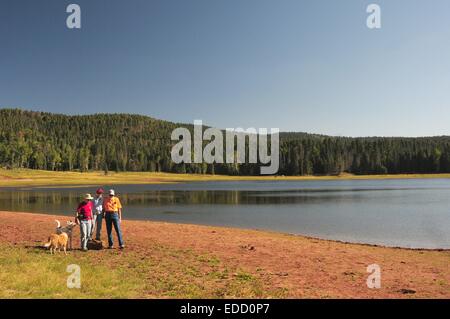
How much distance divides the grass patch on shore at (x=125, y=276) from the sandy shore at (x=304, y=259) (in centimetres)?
60

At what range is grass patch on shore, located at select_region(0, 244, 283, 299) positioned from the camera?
11.1 metres

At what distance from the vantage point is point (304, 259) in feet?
55.4

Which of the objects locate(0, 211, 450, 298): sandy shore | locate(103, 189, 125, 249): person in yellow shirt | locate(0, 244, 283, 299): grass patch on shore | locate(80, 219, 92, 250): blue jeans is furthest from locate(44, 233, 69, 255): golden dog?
locate(103, 189, 125, 249): person in yellow shirt

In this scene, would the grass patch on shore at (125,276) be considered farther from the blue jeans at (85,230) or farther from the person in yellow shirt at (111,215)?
the person in yellow shirt at (111,215)

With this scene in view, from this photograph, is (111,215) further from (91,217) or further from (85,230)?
(85,230)

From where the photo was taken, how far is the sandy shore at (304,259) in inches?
491

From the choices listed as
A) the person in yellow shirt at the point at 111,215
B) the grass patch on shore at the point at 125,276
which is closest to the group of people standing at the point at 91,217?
the person in yellow shirt at the point at 111,215

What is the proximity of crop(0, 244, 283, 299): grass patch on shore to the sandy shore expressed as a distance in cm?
60

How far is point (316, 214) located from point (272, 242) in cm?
1789

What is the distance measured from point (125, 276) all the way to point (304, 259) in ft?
24.0

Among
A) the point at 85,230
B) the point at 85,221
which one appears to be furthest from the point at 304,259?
the point at 85,221

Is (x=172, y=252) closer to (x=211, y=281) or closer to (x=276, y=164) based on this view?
(x=211, y=281)

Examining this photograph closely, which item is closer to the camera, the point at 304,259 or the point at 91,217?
the point at 304,259
